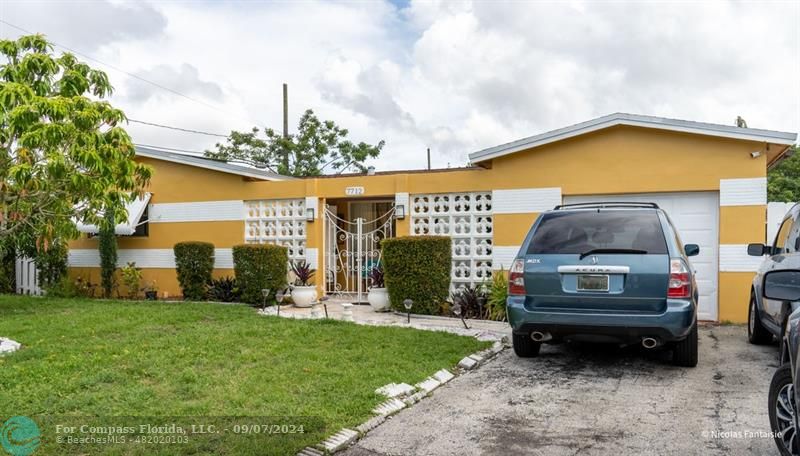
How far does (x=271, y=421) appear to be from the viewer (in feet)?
13.3

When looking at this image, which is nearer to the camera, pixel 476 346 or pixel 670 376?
pixel 670 376

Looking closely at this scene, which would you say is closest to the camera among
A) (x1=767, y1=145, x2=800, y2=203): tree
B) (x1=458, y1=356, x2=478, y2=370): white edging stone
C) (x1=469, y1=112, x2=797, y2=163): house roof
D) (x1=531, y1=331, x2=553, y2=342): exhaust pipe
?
(x1=531, y1=331, x2=553, y2=342): exhaust pipe

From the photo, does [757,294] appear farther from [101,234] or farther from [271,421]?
[101,234]

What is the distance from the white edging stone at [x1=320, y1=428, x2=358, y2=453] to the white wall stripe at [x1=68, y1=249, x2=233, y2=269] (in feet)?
30.8

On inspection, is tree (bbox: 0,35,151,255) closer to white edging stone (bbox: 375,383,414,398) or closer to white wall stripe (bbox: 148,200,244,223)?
white wall stripe (bbox: 148,200,244,223)

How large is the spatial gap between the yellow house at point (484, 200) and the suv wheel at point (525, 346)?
3.89 metres

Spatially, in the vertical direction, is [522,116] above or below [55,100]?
above

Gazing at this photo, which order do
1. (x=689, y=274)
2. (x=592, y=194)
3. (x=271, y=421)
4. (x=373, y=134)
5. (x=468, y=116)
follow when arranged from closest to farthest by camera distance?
1. (x=271, y=421)
2. (x=689, y=274)
3. (x=592, y=194)
4. (x=468, y=116)
5. (x=373, y=134)

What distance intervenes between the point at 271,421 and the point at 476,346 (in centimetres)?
342

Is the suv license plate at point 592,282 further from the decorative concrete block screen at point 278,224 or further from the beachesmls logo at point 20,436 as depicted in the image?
the decorative concrete block screen at point 278,224

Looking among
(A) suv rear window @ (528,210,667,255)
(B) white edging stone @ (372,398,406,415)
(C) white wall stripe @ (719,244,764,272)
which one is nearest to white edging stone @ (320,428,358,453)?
(B) white edging stone @ (372,398,406,415)

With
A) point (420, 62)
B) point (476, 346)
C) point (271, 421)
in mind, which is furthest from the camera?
point (420, 62)

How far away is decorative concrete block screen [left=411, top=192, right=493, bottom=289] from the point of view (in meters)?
10.5

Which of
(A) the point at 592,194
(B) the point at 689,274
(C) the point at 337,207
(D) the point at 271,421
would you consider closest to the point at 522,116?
(C) the point at 337,207
